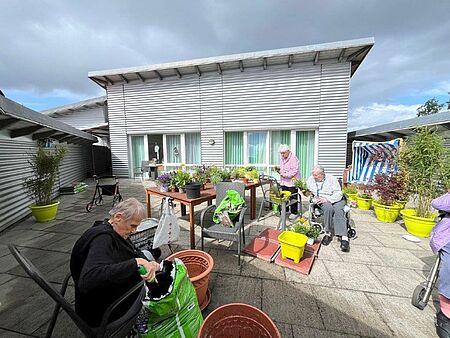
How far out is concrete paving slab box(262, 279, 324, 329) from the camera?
5.46 ft

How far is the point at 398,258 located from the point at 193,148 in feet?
23.9

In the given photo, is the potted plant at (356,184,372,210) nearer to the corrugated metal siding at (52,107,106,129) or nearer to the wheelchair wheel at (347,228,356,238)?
the wheelchair wheel at (347,228,356,238)

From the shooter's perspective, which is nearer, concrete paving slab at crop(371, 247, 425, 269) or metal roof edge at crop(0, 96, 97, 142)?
concrete paving slab at crop(371, 247, 425, 269)

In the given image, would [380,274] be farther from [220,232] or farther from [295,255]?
[220,232]

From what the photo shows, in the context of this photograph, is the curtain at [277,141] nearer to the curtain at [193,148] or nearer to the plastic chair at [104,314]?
the curtain at [193,148]

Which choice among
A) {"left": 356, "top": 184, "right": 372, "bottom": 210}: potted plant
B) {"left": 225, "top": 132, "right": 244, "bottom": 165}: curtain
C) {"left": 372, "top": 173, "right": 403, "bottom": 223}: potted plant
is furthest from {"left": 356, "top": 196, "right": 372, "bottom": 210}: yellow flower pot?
{"left": 225, "top": 132, "right": 244, "bottom": 165}: curtain

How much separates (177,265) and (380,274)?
7.98 ft

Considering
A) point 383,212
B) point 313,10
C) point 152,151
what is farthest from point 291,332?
point 152,151

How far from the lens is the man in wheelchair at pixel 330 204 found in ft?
9.53

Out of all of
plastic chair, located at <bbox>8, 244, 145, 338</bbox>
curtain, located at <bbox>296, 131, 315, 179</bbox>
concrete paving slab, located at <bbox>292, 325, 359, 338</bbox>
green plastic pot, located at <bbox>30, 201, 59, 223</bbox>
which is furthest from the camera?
curtain, located at <bbox>296, 131, 315, 179</bbox>

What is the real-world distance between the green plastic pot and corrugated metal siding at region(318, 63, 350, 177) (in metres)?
7.91

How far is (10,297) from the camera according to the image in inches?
76.7

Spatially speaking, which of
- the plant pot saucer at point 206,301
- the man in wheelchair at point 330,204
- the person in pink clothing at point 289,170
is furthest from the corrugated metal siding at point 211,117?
the plant pot saucer at point 206,301

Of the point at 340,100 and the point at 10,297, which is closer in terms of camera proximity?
the point at 10,297
